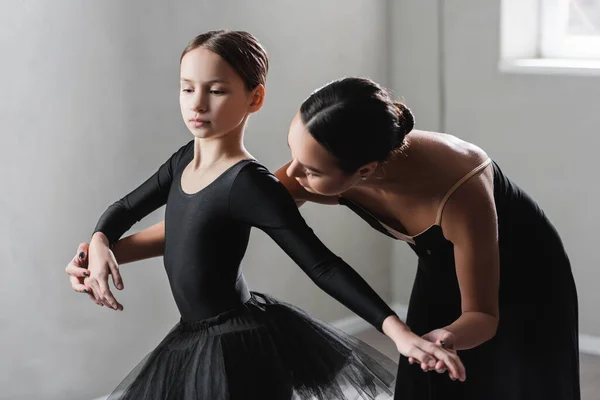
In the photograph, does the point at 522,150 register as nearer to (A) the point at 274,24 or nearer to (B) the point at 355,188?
(A) the point at 274,24

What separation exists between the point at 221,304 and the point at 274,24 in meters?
1.64

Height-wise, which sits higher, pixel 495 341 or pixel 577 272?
pixel 495 341

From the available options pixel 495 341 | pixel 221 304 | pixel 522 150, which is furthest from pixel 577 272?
pixel 221 304

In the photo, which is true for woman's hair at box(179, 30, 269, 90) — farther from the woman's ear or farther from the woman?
the woman

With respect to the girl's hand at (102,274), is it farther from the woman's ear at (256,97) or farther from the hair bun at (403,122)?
the hair bun at (403,122)

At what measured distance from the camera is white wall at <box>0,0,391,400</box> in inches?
92.6

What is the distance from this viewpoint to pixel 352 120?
1.27 metres

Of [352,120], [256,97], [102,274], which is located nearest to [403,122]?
[352,120]

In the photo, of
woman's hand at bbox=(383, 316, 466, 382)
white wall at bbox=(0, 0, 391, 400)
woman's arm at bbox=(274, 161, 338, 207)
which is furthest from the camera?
white wall at bbox=(0, 0, 391, 400)

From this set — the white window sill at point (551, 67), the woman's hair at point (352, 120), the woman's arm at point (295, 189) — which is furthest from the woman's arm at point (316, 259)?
the white window sill at point (551, 67)

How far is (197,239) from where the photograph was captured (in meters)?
1.38

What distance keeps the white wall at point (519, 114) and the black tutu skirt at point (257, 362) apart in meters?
1.71

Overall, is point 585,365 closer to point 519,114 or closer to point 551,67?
point 519,114

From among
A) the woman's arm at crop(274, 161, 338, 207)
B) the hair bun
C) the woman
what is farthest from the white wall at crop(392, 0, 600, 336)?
the hair bun
